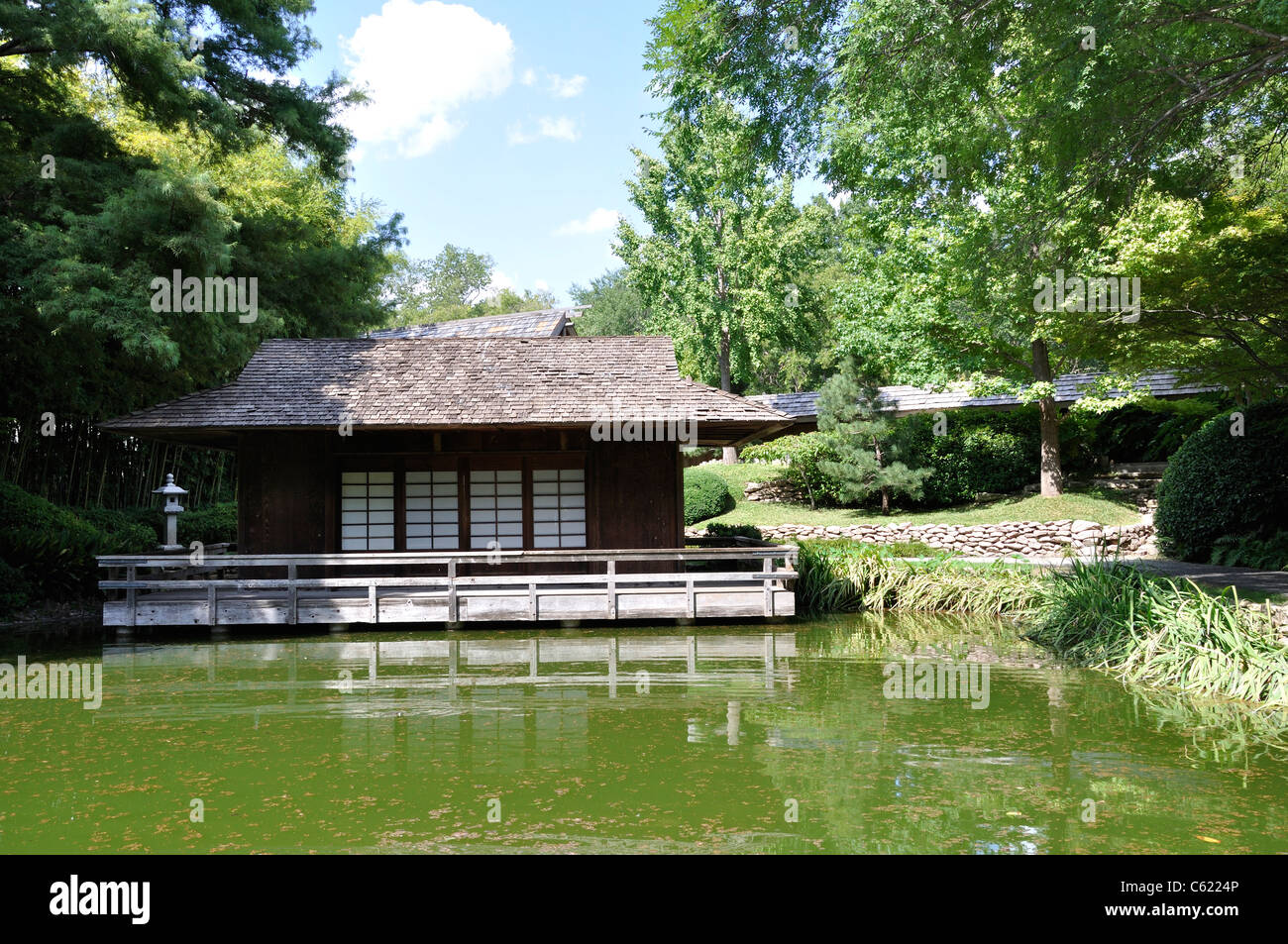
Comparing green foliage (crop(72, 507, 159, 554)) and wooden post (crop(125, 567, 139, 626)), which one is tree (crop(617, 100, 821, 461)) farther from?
wooden post (crop(125, 567, 139, 626))

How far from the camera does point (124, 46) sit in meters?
12.7

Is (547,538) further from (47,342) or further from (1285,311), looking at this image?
(1285,311)

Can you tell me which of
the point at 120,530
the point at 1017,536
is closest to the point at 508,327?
the point at 120,530

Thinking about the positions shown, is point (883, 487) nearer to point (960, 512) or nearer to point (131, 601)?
point (960, 512)

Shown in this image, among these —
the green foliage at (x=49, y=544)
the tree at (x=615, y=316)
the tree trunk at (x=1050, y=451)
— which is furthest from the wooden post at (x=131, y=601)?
the tree at (x=615, y=316)

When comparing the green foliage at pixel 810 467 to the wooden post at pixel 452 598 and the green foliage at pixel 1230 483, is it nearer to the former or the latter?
the green foliage at pixel 1230 483

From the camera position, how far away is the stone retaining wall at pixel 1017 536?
1777 cm

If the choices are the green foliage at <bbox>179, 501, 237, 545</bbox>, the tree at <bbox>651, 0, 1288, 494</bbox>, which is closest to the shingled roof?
the green foliage at <bbox>179, 501, 237, 545</bbox>

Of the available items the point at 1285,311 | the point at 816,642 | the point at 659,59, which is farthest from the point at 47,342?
the point at 1285,311

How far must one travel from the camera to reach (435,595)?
1214 centimetres

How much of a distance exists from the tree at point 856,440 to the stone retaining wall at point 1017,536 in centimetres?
241

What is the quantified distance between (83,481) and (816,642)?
44.8ft

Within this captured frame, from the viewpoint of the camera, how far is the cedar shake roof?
12.5 m

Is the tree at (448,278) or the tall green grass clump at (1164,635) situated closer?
the tall green grass clump at (1164,635)
